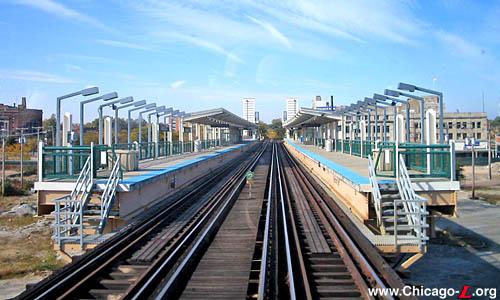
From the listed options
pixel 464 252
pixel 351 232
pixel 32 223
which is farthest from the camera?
pixel 32 223

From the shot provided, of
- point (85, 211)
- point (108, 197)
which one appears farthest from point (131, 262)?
point (108, 197)

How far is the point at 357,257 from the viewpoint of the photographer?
8.85 metres

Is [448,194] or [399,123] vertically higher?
[399,123]

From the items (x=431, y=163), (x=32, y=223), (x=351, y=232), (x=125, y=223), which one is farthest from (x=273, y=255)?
(x=32, y=223)

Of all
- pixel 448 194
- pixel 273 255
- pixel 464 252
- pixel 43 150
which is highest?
pixel 43 150

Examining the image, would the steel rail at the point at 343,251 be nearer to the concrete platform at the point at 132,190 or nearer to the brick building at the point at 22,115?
the concrete platform at the point at 132,190

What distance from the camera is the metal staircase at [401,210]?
31.2ft

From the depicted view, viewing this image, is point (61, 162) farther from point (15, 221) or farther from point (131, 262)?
point (15, 221)

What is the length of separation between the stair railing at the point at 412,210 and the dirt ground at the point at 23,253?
31.5 feet

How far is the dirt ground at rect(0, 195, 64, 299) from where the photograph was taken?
1348cm

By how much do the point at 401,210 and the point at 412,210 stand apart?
1.65 ft

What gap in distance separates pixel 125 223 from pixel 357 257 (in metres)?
6.16

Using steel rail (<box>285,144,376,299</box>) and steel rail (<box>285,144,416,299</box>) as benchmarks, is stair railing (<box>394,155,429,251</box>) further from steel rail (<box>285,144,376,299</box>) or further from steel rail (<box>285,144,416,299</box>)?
steel rail (<box>285,144,376,299</box>)

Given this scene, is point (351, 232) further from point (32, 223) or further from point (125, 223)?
point (32, 223)
